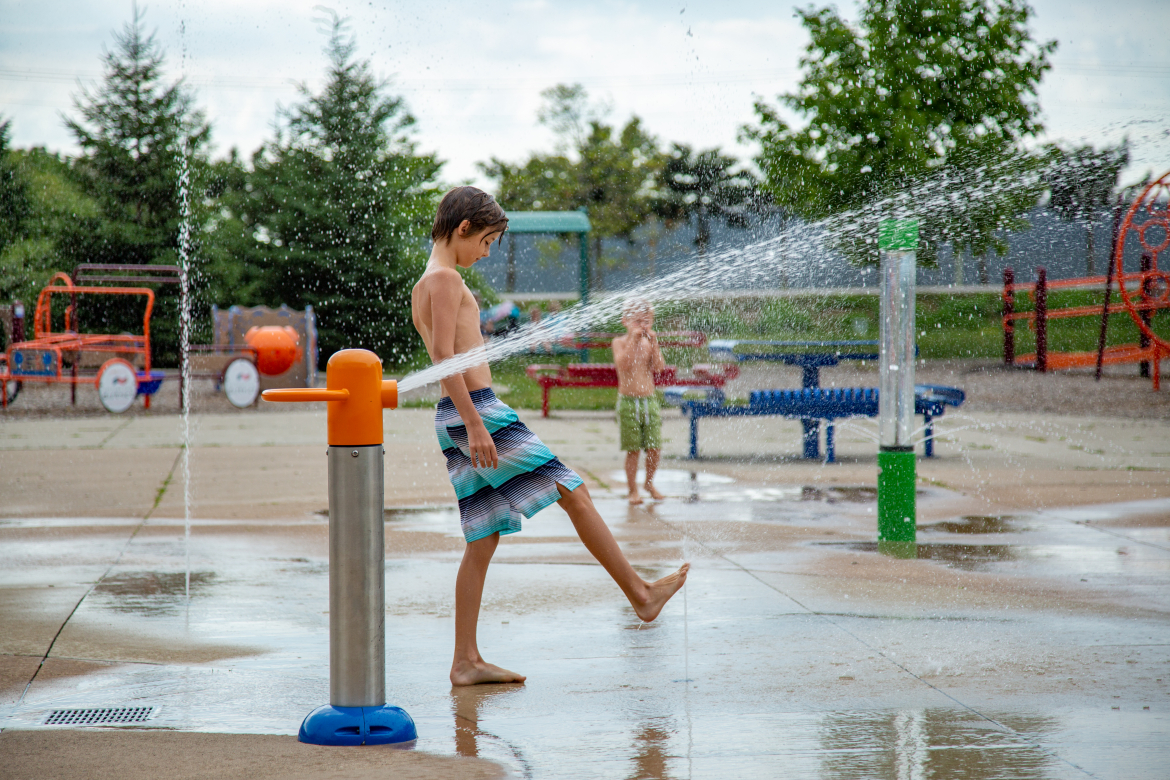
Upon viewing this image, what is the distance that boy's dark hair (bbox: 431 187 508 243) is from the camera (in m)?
3.70

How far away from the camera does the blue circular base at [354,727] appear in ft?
9.82

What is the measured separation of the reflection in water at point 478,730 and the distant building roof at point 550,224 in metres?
19.5

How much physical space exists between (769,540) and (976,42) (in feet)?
39.7

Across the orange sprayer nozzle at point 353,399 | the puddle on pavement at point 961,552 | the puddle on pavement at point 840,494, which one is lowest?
the puddle on pavement at point 961,552

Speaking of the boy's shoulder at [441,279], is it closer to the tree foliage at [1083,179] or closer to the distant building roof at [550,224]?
the tree foliage at [1083,179]

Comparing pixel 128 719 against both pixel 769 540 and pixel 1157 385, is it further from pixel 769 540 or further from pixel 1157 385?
pixel 1157 385

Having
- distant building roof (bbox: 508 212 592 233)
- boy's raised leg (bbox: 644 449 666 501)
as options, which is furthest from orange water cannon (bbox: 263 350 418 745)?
distant building roof (bbox: 508 212 592 233)

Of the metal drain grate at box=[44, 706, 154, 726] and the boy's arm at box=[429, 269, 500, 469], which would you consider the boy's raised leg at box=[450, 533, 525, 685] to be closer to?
the boy's arm at box=[429, 269, 500, 469]

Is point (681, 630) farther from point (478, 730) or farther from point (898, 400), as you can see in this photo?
point (898, 400)

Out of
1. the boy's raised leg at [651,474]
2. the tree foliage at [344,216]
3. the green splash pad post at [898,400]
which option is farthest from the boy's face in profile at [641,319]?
the tree foliage at [344,216]

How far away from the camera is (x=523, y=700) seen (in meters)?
3.44

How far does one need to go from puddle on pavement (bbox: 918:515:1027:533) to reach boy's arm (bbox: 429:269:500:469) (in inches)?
151

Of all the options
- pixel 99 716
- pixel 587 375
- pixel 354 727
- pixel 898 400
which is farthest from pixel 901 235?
pixel 587 375

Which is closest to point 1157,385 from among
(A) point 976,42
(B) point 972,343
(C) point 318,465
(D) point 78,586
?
(A) point 976,42
